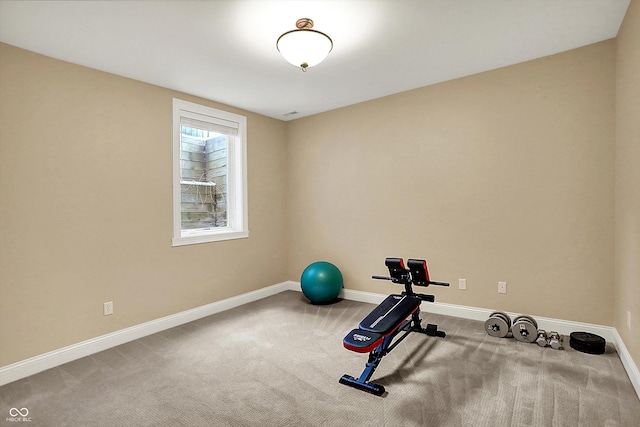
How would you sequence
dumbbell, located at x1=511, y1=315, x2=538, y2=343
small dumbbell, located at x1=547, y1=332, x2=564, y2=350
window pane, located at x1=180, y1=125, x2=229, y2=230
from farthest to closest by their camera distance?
window pane, located at x1=180, y1=125, x2=229, y2=230 < dumbbell, located at x1=511, y1=315, x2=538, y2=343 < small dumbbell, located at x1=547, y1=332, x2=564, y2=350

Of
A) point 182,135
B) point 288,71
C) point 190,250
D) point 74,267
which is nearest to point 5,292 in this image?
point 74,267

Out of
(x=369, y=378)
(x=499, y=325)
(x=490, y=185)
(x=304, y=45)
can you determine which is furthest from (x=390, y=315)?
(x=304, y=45)

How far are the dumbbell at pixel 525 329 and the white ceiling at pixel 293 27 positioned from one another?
7.95 ft

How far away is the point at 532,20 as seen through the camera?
2.48 m

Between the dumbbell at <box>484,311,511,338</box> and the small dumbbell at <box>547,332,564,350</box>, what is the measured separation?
32 cm

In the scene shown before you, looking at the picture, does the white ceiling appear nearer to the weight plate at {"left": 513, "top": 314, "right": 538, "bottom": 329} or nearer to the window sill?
the window sill

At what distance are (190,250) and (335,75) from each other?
2529mm

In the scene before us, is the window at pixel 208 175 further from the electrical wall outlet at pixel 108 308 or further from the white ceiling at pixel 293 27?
the electrical wall outlet at pixel 108 308

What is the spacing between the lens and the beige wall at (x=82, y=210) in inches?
102

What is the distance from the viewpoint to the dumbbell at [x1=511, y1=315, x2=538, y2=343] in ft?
9.60

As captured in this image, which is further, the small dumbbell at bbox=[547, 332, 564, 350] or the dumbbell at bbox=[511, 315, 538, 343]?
the dumbbell at bbox=[511, 315, 538, 343]

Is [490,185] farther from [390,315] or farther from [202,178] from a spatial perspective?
[202,178]

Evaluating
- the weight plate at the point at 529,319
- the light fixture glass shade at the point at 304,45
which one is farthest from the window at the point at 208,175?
the weight plate at the point at 529,319

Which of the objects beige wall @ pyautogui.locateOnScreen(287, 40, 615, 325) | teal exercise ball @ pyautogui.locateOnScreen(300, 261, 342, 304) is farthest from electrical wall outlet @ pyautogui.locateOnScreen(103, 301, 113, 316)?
beige wall @ pyautogui.locateOnScreen(287, 40, 615, 325)
